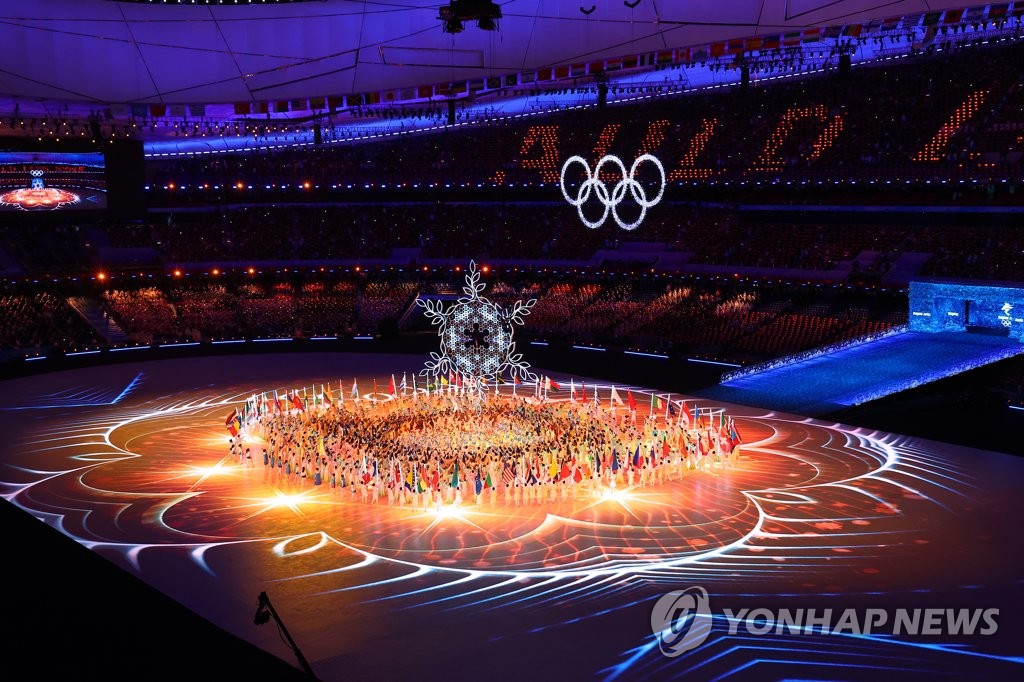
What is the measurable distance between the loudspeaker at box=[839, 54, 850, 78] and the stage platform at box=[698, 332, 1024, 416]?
1886 cm

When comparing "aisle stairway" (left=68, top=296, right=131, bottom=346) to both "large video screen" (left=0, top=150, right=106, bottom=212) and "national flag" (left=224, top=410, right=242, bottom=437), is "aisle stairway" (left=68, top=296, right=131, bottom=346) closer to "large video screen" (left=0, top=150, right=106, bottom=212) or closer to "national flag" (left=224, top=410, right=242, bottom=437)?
"large video screen" (left=0, top=150, right=106, bottom=212)

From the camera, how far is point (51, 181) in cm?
4162

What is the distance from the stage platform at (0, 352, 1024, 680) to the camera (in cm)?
1280

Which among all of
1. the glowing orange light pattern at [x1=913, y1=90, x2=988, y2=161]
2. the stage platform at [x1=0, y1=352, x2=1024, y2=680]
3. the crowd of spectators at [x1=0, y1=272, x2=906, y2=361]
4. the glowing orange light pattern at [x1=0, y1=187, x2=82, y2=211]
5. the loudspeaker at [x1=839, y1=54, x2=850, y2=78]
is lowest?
the stage platform at [x1=0, y1=352, x2=1024, y2=680]

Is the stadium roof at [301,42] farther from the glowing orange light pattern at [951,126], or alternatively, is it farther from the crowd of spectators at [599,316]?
the crowd of spectators at [599,316]

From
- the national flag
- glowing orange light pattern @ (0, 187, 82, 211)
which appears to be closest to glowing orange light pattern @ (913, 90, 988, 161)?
the national flag

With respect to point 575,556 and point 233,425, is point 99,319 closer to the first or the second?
point 233,425

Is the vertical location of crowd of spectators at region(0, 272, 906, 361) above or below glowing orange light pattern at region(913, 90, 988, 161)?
below

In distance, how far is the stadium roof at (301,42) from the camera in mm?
40250

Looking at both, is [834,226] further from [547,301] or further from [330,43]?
[330,43]

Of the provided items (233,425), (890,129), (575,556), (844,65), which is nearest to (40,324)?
(233,425)

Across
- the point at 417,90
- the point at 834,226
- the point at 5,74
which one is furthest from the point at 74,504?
the point at 834,226

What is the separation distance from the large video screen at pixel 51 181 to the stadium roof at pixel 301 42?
3293 mm

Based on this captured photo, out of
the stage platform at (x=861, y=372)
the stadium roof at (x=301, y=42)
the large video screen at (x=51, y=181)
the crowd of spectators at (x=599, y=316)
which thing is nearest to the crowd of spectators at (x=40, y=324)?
the crowd of spectators at (x=599, y=316)
